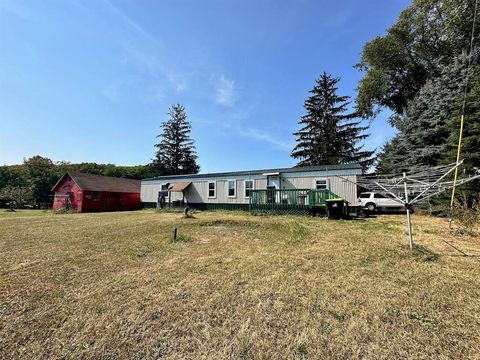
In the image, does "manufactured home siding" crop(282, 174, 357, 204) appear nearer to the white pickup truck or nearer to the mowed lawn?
the white pickup truck

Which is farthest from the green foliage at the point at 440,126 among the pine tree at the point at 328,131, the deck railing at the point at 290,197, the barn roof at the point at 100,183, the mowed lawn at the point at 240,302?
the barn roof at the point at 100,183

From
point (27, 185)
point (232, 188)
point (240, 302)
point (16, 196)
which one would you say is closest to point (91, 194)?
point (16, 196)

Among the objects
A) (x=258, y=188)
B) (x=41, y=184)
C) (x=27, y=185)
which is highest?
(x=41, y=184)

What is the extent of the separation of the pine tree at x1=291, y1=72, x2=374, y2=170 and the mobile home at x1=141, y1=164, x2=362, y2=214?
1416 centimetres

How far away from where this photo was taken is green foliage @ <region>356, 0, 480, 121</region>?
18.4 metres

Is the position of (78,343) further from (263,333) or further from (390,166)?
(390,166)

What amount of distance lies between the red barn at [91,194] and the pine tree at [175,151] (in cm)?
1313

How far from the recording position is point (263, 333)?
9.04 feet

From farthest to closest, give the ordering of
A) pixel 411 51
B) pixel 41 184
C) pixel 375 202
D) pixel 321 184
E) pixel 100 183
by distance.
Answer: pixel 41 184, pixel 100 183, pixel 411 51, pixel 375 202, pixel 321 184

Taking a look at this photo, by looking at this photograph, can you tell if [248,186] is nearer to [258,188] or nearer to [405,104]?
[258,188]

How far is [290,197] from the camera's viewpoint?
14516 millimetres

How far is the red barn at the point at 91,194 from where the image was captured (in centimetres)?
2287

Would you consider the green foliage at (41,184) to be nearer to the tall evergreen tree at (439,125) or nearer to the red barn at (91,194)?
the red barn at (91,194)

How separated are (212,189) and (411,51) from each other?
883 inches
